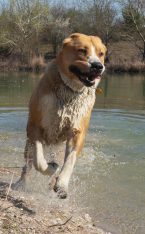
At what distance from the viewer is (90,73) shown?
3.93 metres

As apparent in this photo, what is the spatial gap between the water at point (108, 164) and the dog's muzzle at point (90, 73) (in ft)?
3.86

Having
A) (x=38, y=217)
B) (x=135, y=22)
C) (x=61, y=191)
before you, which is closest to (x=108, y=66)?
(x=135, y=22)

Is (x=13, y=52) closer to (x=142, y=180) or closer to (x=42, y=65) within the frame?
(x=42, y=65)

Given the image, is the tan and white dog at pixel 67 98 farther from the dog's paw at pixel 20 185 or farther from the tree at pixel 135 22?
the tree at pixel 135 22

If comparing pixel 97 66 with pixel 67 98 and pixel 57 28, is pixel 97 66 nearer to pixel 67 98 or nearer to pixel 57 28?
pixel 67 98

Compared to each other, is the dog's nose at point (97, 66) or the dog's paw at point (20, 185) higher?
the dog's nose at point (97, 66)

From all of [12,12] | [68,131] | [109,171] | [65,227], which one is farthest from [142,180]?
[12,12]

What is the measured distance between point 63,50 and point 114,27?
3633 cm

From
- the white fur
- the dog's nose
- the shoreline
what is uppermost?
the dog's nose

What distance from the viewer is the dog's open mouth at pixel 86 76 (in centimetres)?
394

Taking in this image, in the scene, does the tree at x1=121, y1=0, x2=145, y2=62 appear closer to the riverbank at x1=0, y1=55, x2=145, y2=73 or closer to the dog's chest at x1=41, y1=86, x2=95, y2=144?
the riverbank at x1=0, y1=55, x2=145, y2=73

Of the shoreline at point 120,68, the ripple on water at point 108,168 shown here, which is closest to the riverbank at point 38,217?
the ripple on water at point 108,168

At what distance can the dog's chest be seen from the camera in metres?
4.11

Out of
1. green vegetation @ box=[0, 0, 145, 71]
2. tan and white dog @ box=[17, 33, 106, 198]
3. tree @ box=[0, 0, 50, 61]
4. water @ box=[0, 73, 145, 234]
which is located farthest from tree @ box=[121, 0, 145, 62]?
tan and white dog @ box=[17, 33, 106, 198]
